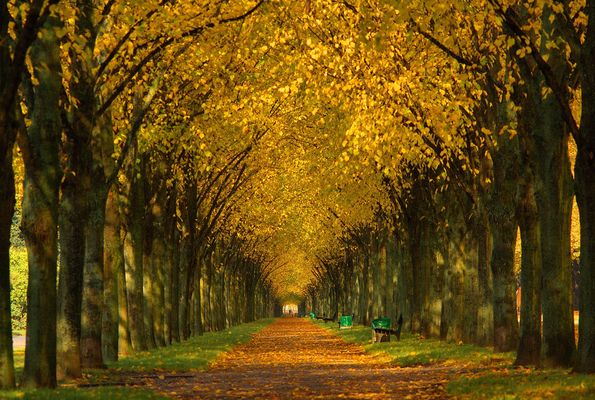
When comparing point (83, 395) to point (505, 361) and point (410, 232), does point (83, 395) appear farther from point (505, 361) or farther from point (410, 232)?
point (410, 232)

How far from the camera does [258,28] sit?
2548 centimetres

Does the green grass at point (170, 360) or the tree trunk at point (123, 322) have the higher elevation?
the tree trunk at point (123, 322)

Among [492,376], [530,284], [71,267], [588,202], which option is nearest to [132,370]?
[71,267]

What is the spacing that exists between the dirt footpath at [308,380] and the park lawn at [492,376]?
1.84ft

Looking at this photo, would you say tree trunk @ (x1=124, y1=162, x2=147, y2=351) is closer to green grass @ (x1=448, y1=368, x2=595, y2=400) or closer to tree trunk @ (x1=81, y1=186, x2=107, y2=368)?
tree trunk @ (x1=81, y1=186, x2=107, y2=368)

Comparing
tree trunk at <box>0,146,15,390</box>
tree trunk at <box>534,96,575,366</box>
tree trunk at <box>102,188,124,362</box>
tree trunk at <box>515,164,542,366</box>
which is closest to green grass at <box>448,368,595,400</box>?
tree trunk at <box>534,96,575,366</box>

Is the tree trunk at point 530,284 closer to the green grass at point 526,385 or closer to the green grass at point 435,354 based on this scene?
the green grass at point 526,385

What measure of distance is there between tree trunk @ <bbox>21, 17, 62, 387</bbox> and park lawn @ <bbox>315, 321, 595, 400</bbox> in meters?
7.38

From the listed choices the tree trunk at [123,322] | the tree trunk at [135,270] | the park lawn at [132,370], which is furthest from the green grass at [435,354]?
the tree trunk at [123,322]

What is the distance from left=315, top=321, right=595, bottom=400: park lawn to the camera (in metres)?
16.6

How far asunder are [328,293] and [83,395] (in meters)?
118

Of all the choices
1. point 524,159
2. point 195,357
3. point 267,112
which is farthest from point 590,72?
point 267,112

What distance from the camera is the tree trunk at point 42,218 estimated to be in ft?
62.2

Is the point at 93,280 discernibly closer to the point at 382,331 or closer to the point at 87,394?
the point at 87,394
